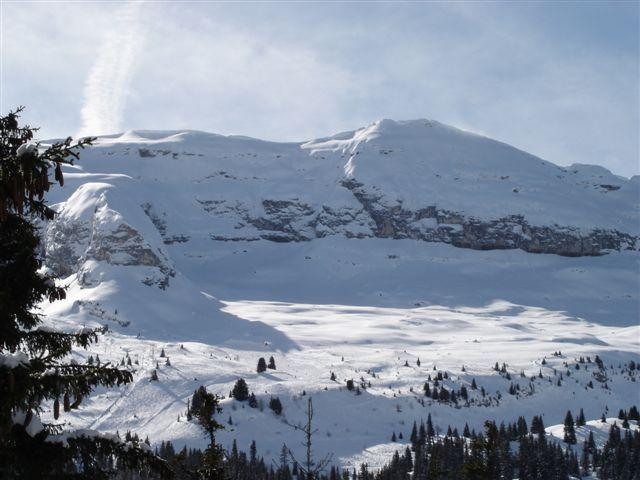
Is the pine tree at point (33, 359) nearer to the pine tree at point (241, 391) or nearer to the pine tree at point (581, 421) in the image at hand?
the pine tree at point (241, 391)

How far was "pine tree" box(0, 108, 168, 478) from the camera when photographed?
7684 millimetres

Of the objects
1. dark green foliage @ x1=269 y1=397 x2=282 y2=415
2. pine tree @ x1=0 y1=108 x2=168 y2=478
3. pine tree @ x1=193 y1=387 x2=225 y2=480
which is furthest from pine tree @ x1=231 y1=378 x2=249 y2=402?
pine tree @ x1=0 y1=108 x2=168 y2=478

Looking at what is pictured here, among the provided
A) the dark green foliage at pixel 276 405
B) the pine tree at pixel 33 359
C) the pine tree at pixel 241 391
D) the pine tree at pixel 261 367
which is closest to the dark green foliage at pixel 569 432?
the dark green foliage at pixel 276 405

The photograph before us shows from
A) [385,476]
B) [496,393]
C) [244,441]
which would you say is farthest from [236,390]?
[496,393]

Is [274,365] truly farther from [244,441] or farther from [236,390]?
[244,441]

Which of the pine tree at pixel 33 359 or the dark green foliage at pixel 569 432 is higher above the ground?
the pine tree at pixel 33 359

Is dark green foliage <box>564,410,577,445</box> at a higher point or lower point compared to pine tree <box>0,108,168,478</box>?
lower

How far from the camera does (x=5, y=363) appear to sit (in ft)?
26.3

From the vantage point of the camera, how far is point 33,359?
8.54 meters

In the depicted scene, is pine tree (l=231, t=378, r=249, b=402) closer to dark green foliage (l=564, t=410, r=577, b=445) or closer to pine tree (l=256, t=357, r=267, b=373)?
pine tree (l=256, t=357, r=267, b=373)

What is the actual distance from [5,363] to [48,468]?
214 cm

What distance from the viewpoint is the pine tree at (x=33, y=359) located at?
7684 mm

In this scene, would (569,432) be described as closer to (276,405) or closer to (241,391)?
(276,405)

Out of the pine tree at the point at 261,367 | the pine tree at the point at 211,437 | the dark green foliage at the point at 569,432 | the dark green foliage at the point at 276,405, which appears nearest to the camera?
the pine tree at the point at 211,437
